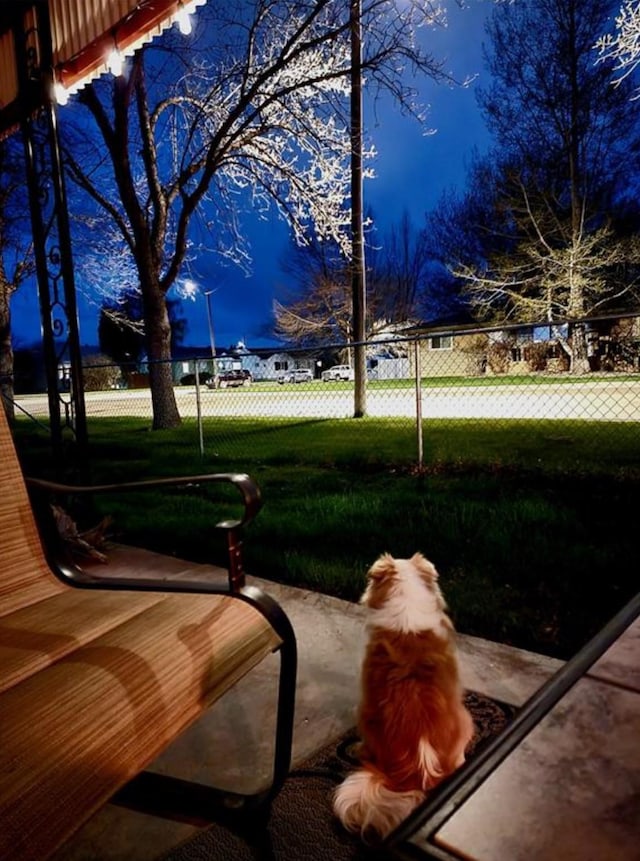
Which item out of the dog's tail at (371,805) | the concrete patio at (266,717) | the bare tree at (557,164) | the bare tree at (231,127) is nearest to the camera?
the dog's tail at (371,805)

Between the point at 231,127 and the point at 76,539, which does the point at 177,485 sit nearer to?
the point at 76,539

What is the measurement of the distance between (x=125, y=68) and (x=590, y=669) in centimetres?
1048

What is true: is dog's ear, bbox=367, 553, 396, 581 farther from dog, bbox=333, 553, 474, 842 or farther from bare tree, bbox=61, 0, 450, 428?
bare tree, bbox=61, 0, 450, 428

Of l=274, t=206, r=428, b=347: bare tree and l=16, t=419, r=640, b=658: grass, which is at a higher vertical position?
l=274, t=206, r=428, b=347: bare tree

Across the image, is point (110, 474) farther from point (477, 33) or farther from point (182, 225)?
point (477, 33)

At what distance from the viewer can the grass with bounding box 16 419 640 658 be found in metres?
2.75

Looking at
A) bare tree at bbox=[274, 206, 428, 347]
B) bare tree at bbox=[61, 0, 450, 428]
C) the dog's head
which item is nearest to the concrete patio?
the dog's head

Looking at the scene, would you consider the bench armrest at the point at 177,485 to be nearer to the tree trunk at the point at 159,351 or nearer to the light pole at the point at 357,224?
the light pole at the point at 357,224

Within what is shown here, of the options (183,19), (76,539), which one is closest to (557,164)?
(183,19)

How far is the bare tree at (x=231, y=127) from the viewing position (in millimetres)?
8242

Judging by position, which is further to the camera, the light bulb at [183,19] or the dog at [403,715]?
the light bulb at [183,19]

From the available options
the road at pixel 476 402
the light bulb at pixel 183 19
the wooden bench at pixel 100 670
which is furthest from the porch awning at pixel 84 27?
the road at pixel 476 402

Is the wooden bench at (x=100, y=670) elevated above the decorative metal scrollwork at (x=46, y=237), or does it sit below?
below

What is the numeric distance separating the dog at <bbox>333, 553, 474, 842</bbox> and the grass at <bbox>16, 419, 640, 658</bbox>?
1.13m
